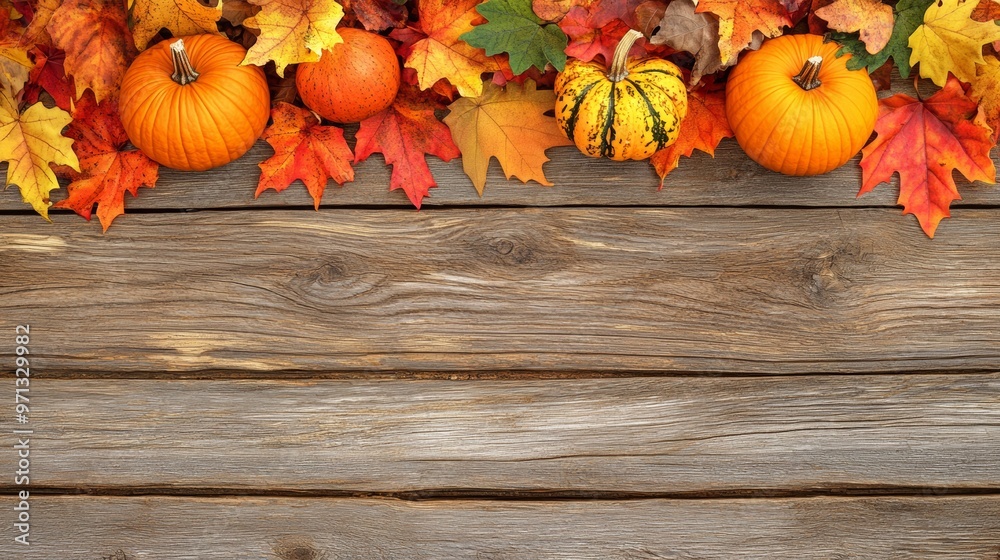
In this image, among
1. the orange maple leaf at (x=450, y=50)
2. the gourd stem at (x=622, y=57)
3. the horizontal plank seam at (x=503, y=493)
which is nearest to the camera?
the gourd stem at (x=622, y=57)

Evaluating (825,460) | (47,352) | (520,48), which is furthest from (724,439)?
(47,352)

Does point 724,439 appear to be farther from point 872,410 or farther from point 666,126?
point 666,126

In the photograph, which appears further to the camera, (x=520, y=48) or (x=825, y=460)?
(x=825, y=460)

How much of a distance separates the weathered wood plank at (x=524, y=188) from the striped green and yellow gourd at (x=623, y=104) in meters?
0.14

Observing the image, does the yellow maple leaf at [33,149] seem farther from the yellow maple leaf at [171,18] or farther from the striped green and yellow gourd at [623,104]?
the striped green and yellow gourd at [623,104]

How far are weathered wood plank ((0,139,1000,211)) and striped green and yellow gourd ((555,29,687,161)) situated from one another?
0.14m

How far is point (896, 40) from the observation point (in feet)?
4.65

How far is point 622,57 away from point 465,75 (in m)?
0.32

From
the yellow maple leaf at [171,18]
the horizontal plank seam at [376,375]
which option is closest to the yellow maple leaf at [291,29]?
the yellow maple leaf at [171,18]

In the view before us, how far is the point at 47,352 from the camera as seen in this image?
154 cm

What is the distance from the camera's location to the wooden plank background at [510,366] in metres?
1.52

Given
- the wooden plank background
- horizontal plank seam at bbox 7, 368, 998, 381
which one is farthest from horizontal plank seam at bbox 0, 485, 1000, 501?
horizontal plank seam at bbox 7, 368, 998, 381

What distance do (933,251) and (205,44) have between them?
62.4 inches

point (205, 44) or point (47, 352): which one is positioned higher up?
point (205, 44)
